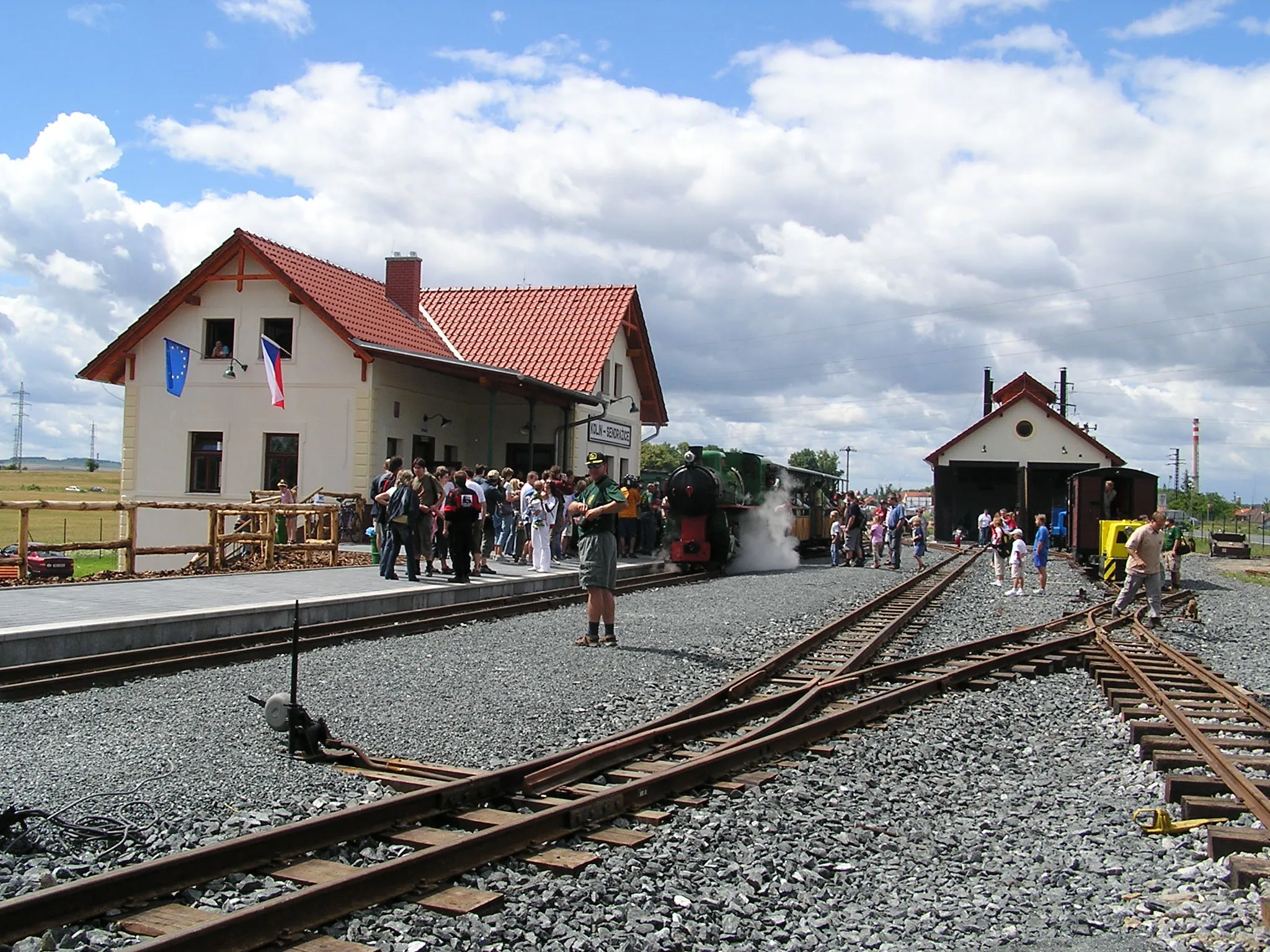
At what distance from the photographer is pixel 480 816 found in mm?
4895

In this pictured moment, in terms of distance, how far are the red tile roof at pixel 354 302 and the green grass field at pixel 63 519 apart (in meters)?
6.17

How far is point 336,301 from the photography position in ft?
85.5

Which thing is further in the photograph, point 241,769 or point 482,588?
point 482,588

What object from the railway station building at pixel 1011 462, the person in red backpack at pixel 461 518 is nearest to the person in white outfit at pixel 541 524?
the person in red backpack at pixel 461 518

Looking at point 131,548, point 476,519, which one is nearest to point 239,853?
point 476,519

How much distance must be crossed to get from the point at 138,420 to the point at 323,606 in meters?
15.4

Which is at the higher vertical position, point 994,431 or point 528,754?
point 994,431

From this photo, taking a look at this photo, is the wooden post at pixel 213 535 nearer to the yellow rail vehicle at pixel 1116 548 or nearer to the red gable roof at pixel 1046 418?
the yellow rail vehicle at pixel 1116 548

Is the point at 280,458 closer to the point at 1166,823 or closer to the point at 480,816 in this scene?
the point at 480,816

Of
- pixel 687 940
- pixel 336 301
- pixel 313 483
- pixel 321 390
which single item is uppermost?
pixel 336 301

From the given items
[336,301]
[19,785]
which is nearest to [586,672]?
[19,785]

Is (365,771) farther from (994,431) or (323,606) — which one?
(994,431)

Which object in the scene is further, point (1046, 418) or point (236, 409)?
point (1046, 418)

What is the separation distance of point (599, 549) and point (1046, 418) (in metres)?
46.3
